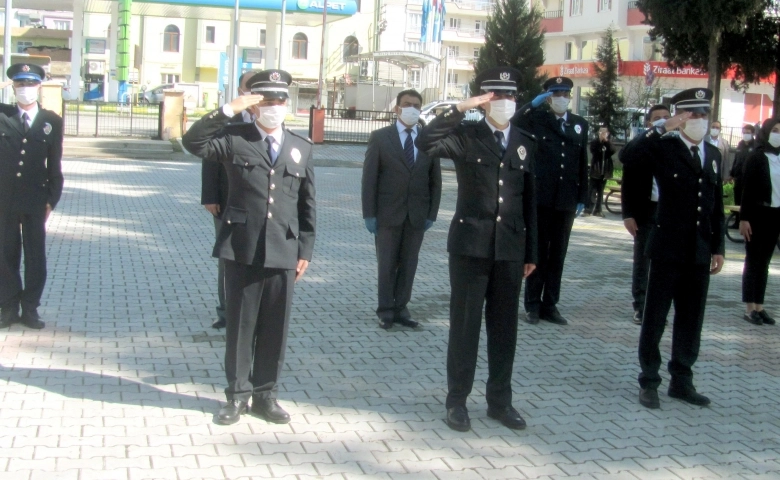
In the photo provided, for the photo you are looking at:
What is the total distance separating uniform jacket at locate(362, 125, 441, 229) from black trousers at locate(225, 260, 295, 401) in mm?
2594

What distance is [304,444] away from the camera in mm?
5309

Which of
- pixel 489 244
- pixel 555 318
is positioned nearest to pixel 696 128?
pixel 489 244

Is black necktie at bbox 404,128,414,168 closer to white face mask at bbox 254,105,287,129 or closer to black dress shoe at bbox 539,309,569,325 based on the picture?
black dress shoe at bbox 539,309,569,325

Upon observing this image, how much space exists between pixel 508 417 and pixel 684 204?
6.40 ft

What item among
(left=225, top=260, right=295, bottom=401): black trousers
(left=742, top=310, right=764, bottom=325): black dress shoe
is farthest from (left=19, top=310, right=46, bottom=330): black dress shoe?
(left=742, top=310, right=764, bottom=325): black dress shoe

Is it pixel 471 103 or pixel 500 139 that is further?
pixel 500 139

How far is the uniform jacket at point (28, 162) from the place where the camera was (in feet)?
24.4

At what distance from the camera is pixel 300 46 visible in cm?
7106

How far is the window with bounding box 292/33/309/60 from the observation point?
70637 mm

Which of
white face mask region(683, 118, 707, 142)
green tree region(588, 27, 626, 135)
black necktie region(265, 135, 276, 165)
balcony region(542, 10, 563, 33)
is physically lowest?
black necktie region(265, 135, 276, 165)

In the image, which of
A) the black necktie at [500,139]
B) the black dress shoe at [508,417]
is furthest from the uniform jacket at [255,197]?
the black dress shoe at [508,417]

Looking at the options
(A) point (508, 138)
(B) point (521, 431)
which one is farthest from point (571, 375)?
(A) point (508, 138)

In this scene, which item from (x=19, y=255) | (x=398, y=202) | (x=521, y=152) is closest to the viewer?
(x=521, y=152)

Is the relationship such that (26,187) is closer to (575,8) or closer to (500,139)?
(500,139)
